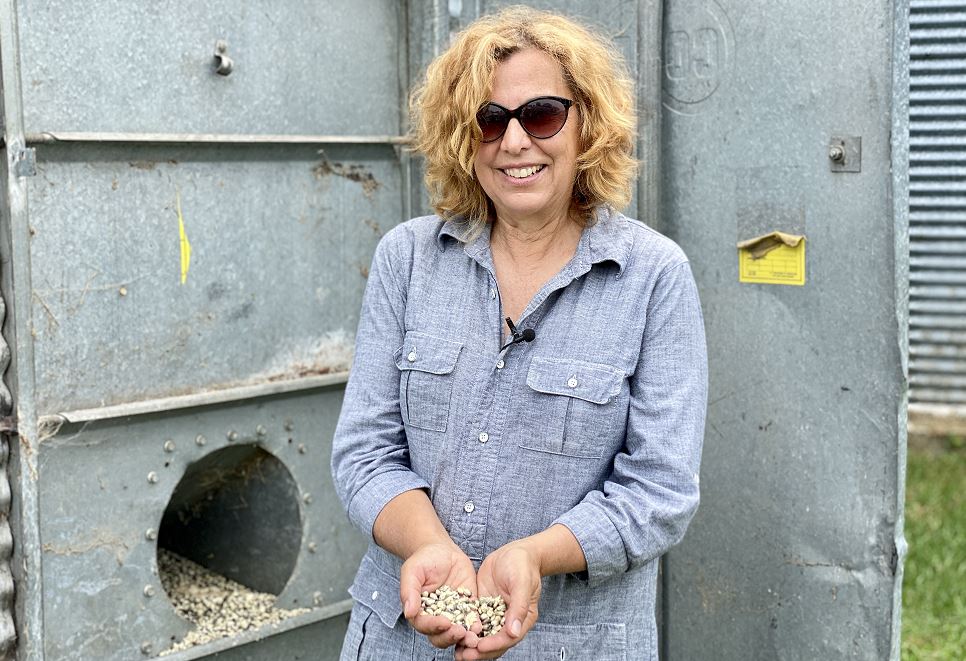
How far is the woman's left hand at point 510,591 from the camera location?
1.96 meters

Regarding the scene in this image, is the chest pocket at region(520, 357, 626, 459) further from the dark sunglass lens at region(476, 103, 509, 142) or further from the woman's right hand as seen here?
the dark sunglass lens at region(476, 103, 509, 142)

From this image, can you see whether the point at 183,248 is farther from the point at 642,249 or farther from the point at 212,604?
the point at 642,249

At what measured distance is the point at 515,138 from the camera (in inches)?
87.5

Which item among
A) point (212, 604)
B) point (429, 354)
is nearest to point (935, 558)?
point (212, 604)

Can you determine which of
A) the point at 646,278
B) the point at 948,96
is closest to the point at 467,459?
the point at 646,278

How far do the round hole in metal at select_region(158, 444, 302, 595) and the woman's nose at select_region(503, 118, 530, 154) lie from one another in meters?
1.54

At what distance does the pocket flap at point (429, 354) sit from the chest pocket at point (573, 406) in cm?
16

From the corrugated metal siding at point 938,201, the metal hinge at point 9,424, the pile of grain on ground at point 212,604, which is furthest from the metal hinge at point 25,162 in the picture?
the corrugated metal siding at point 938,201

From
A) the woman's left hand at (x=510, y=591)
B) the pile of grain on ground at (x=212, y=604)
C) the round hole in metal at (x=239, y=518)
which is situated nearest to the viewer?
the woman's left hand at (x=510, y=591)

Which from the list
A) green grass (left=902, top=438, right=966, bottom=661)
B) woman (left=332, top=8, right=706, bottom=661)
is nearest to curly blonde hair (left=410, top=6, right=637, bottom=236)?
woman (left=332, top=8, right=706, bottom=661)

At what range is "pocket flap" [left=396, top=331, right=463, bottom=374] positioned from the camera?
2.25 meters

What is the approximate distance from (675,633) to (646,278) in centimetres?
141

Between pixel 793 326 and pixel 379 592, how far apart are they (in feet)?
4.31

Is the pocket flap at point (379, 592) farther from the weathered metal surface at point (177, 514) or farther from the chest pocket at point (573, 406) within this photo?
the weathered metal surface at point (177, 514)
